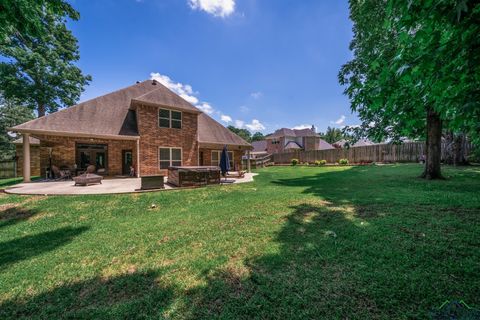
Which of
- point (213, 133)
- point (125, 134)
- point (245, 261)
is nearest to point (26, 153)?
point (125, 134)

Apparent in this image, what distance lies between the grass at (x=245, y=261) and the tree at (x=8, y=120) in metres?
32.0

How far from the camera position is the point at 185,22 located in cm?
1090

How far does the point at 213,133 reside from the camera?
17.4 m

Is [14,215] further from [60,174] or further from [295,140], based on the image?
[295,140]

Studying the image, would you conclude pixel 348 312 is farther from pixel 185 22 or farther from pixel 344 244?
pixel 185 22

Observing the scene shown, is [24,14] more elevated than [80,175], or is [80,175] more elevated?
[24,14]

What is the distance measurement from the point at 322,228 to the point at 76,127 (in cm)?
1413

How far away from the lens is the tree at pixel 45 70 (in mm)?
19844

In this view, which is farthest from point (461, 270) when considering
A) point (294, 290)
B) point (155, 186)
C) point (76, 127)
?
point (76, 127)

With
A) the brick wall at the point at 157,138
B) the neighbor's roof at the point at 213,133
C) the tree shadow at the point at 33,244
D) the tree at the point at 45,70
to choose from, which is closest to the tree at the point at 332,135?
the neighbor's roof at the point at 213,133

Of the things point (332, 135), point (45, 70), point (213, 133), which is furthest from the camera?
point (332, 135)

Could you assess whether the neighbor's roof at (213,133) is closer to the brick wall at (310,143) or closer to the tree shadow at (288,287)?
the tree shadow at (288,287)

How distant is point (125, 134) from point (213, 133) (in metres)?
7.04

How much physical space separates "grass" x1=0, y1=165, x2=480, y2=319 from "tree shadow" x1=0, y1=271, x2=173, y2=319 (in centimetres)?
1
